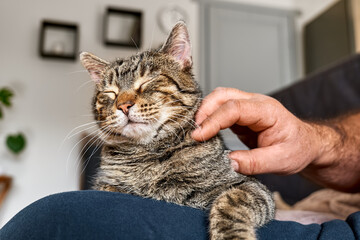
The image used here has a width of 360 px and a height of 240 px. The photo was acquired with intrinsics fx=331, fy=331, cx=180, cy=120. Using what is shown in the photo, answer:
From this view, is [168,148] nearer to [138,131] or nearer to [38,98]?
[138,131]

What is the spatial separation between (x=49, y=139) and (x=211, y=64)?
2237 millimetres

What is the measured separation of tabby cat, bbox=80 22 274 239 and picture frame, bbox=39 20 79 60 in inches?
119

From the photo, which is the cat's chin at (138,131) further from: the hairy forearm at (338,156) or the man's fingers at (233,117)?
the hairy forearm at (338,156)

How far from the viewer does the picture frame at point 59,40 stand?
3.88 m

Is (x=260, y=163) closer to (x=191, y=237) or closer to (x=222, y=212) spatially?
(x=222, y=212)

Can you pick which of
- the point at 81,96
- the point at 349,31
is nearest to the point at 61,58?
the point at 81,96

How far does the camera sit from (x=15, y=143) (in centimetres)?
347

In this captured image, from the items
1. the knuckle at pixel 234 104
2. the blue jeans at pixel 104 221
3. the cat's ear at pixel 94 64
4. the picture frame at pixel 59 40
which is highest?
the picture frame at pixel 59 40

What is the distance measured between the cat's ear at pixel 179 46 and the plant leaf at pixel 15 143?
292cm

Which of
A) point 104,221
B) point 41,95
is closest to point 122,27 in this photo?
point 41,95

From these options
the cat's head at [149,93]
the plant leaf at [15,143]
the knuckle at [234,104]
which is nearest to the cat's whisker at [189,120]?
the cat's head at [149,93]

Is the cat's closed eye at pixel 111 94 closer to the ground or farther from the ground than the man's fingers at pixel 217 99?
farther from the ground

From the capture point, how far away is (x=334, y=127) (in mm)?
1261

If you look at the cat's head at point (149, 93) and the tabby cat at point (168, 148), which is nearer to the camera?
the tabby cat at point (168, 148)
